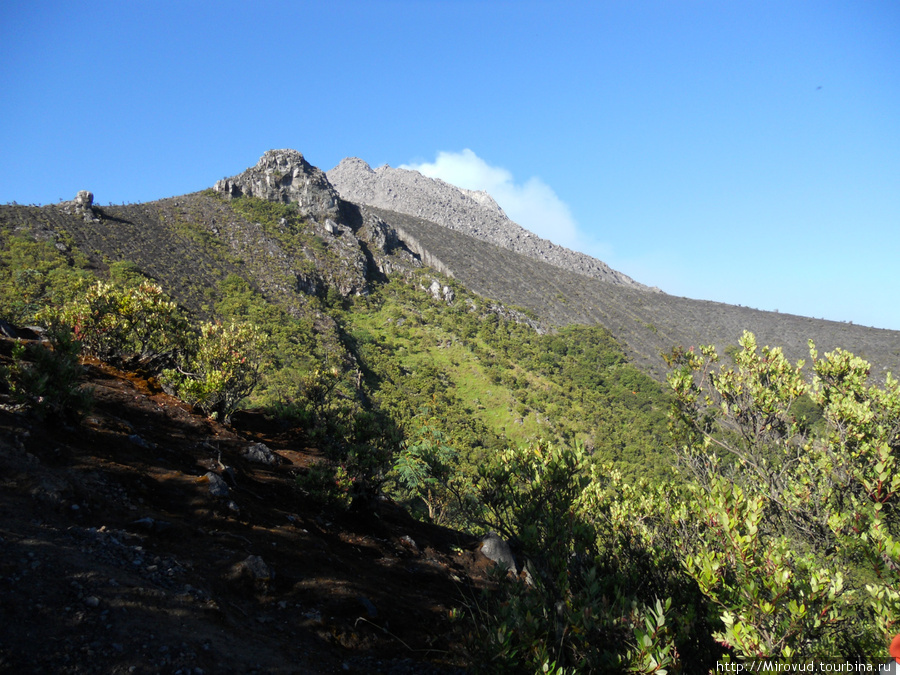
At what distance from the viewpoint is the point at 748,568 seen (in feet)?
13.9

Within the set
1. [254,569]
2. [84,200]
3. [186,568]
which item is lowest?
[254,569]

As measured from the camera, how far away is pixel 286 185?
194 ft

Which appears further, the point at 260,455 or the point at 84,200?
the point at 84,200

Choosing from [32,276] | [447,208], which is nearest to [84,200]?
[32,276]

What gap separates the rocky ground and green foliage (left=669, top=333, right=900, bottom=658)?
276cm

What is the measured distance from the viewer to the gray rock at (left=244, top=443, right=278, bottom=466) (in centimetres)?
1073

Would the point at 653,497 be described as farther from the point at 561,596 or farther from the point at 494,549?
the point at 561,596

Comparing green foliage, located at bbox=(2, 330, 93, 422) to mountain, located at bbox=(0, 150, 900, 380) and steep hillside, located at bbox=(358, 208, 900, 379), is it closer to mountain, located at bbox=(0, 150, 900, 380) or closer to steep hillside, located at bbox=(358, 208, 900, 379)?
mountain, located at bbox=(0, 150, 900, 380)

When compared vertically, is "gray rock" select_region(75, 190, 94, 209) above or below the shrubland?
Result: above

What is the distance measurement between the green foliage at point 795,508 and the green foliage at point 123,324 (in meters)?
15.0

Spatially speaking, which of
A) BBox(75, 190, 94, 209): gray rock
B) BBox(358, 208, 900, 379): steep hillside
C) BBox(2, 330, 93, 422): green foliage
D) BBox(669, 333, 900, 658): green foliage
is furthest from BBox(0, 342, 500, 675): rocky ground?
BBox(358, 208, 900, 379): steep hillside

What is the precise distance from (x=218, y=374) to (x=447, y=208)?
10693cm

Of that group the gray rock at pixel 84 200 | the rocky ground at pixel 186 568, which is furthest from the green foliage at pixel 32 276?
the rocky ground at pixel 186 568

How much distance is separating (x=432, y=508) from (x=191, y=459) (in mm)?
10505
